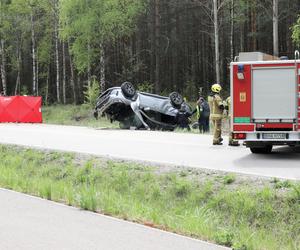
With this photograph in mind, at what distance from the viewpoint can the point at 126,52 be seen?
55062 mm

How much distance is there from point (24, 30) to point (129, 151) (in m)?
39.5

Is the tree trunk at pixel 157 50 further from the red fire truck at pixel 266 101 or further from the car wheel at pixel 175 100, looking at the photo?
the red fire truck at pixel 266 101

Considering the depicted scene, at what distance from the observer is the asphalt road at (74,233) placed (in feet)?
20.1

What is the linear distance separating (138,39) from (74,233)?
46044 mm

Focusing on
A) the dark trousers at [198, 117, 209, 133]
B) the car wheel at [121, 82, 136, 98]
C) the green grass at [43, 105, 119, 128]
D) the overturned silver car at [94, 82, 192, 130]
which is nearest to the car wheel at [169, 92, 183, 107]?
the overturned silver car at [94, 82, 192, 130]

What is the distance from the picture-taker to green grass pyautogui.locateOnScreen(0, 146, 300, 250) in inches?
297

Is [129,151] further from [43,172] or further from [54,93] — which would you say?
[54,93]

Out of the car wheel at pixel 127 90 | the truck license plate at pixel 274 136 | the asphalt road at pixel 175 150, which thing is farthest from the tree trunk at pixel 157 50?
the truck license plate at pixel 274 136

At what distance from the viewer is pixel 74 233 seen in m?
6.73

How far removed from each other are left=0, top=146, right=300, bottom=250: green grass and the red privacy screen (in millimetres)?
20161

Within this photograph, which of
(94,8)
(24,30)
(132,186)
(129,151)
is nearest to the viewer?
(132,186)

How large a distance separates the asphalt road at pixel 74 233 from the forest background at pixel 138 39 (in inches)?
1123

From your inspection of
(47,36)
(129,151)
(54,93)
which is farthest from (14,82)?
(129,151)

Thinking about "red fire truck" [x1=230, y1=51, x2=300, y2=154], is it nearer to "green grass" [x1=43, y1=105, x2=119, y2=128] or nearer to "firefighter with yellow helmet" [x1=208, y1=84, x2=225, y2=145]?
"firefighter with yellow helmet" [x1=208, y1=84, x2=225, y2=145]
